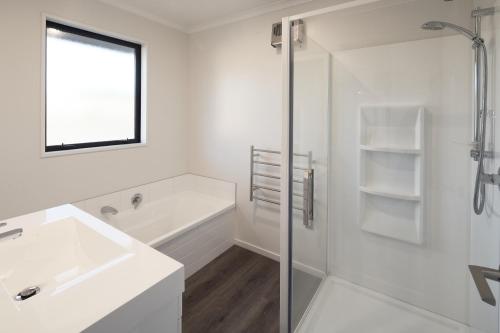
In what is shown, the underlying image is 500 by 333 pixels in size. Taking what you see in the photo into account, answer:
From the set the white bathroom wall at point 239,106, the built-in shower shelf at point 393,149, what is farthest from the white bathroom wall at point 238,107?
the built-in shower shelf at point 393,149

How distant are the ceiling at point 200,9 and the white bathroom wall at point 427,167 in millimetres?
969

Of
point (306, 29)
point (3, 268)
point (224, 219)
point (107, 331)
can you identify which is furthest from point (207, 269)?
point (306, 29)

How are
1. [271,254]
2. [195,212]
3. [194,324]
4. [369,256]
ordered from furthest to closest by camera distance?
[195,212] → [271,254] → [369,256] → [194,324]

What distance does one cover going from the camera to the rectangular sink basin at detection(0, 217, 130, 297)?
1.01 meters

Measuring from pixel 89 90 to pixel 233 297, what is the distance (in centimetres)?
217

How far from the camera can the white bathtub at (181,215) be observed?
2.32 m

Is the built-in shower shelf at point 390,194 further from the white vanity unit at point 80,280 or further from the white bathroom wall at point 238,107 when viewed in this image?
the white vanity unit at point 80,280

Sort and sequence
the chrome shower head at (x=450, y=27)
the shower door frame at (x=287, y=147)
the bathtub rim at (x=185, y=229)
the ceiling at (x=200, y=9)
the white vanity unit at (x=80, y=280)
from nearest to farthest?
the white vanity unit at (x=80, y=280)
the shower door frame at (x=287, y=147)
the chrome shower head at (x=450, y=27)
the bathtub rim at (x=185, y=229)
the ceiling at (x=200, y=9)

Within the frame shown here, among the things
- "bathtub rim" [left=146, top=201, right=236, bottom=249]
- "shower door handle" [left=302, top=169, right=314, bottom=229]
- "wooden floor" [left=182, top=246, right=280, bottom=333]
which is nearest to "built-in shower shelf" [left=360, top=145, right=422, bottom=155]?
"shower door handle" [left=302, top=169, right=314, bottom=229]

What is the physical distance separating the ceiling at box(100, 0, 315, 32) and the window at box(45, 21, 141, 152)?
1.12 ft

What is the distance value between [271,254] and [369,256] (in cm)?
97

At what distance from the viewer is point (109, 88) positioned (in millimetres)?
2586

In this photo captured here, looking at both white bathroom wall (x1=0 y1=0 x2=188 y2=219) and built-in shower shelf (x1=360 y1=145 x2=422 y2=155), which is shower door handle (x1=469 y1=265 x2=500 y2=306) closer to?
built-in shower shelf (x1=360 y1=145 x2=422 y2=155)

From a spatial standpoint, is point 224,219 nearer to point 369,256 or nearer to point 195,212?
point 195,212
